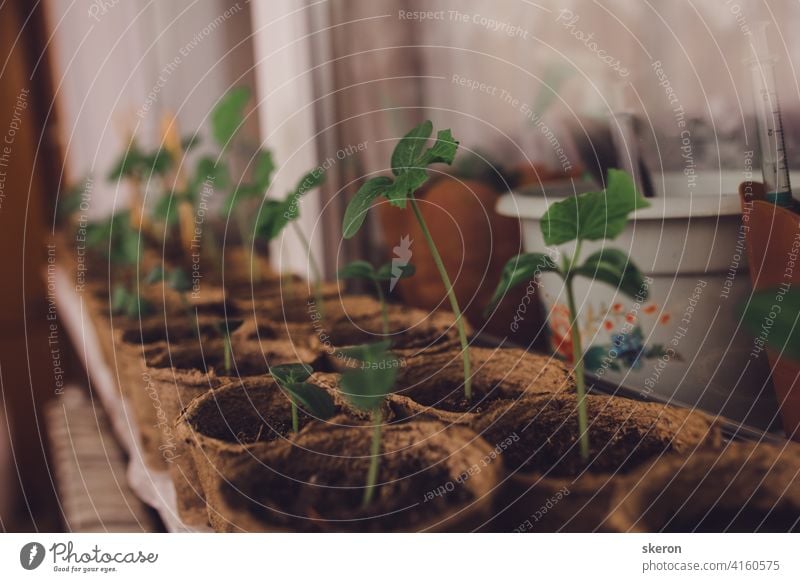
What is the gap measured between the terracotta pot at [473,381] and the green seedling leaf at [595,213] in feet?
0.30

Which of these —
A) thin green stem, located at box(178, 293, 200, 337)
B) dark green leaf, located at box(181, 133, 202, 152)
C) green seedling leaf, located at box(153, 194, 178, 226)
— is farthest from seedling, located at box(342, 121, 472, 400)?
green seedling leaf, located at box(153, 194, 178, 226)

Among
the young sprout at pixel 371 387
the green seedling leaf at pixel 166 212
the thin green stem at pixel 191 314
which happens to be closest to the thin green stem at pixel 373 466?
the young sprout at pixel 371 387

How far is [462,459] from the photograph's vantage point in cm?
27

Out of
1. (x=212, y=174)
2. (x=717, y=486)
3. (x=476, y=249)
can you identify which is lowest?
(x=717, y=486)

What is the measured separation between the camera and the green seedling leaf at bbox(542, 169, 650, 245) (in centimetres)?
28

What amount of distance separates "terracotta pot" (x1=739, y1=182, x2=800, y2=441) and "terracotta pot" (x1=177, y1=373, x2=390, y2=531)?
7.6 inches

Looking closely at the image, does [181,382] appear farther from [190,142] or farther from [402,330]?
[190,142]

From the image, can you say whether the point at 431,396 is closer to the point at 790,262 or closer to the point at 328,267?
the point at 790,262

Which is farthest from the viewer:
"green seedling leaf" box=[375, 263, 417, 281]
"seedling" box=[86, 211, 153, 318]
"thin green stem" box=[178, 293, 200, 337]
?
"seedling" box=[86, 211, 153, 318]

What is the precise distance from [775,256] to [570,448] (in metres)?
0.13

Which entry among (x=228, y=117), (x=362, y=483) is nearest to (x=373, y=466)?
(x=362, y=483)

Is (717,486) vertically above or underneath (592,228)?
underneath

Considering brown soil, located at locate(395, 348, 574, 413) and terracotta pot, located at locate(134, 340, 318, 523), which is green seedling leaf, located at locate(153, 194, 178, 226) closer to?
terracotta pot, located at locate(134, 340, 318, 523)

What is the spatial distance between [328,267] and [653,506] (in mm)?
453
